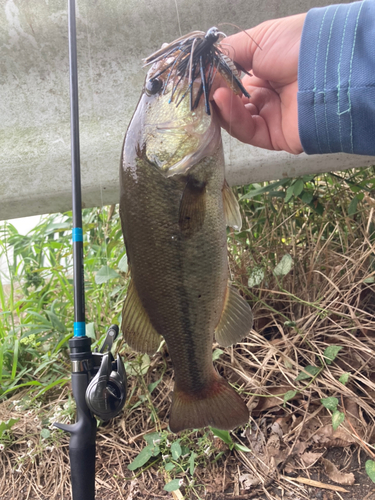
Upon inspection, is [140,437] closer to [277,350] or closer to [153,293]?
[277,350]

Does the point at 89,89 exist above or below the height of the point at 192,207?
above

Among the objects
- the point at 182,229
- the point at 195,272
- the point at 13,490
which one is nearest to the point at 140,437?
the point at 13,490

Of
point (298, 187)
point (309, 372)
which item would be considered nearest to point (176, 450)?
point (309, 372)

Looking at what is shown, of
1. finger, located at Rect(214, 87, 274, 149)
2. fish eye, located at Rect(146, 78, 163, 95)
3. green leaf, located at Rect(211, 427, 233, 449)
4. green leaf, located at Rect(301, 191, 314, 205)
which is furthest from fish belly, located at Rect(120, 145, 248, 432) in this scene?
green leaf, located at Rect(301, 191, 314, 205)

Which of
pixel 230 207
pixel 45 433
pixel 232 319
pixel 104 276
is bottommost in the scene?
pixel 45 433

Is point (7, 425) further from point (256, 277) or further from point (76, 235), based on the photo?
point (256, 277)

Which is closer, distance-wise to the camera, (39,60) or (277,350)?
(39,60)

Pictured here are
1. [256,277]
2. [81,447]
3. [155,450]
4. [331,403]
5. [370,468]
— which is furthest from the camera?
[256,277]

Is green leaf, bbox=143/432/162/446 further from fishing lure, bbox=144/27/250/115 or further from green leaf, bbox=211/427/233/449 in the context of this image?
fishing lure, bbox=144/27/250/115
